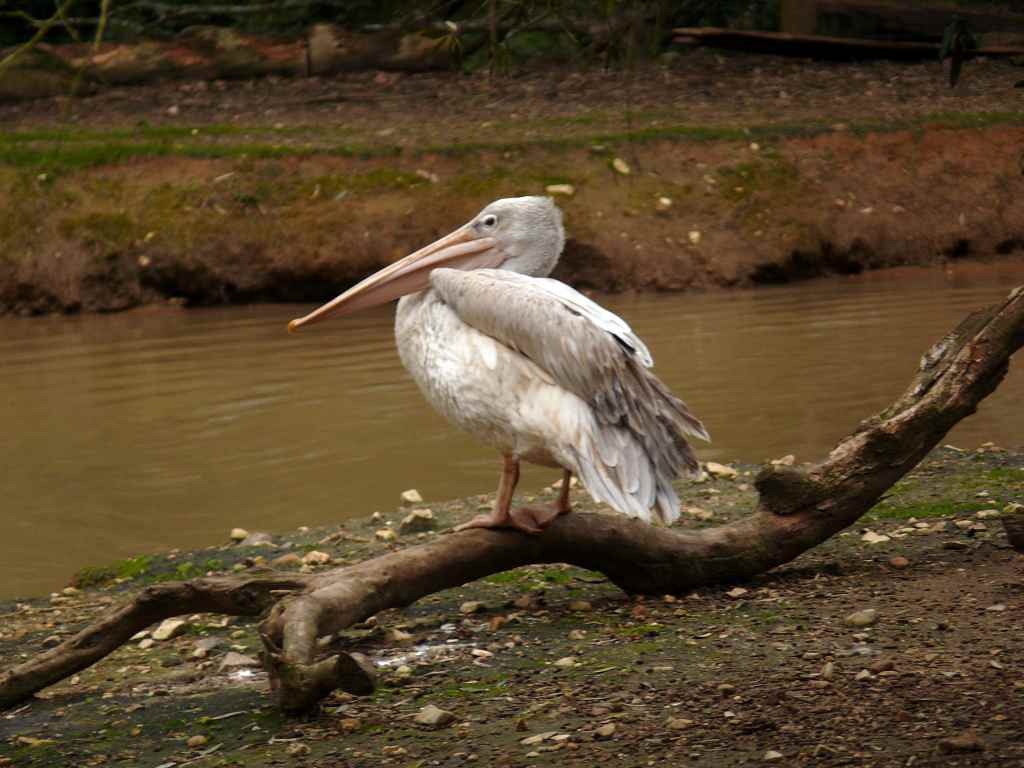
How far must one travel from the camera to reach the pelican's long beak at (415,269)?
482 cm

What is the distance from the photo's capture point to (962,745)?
2898 millimetres

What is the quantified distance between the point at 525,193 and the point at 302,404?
3782 mm

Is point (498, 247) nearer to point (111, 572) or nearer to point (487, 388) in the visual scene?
point (487, 388)

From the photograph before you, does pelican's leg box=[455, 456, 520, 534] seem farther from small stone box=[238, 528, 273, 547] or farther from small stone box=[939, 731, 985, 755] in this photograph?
small stone box=[238, 528, 273, 547]

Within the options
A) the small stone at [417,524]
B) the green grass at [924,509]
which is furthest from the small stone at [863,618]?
the small stone at [417,524]

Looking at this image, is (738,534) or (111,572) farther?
(111,572)

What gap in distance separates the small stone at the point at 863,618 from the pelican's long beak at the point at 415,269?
167 centimetres

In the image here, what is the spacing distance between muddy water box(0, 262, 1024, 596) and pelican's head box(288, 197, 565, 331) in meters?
1.82

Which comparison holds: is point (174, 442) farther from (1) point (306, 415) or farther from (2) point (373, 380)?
(2) point (373, 380)

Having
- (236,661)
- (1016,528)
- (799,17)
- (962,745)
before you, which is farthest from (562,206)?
(962,745)

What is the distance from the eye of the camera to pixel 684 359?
9.26m

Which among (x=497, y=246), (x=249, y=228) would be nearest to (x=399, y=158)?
(x=249, y=228)

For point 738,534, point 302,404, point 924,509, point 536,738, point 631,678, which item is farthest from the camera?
point 302,404

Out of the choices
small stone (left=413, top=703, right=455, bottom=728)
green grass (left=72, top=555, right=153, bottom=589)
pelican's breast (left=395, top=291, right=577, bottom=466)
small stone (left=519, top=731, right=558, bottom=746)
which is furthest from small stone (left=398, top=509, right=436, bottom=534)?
small stone (left=519, top=731, right=558, bottom=746)
